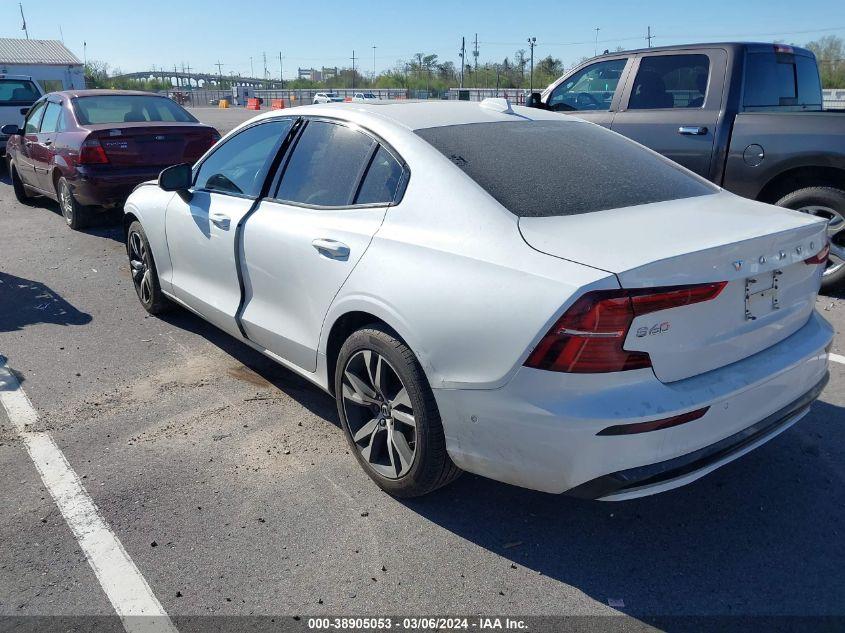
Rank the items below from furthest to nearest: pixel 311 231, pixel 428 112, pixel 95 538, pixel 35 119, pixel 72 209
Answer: pixel 35 119 < pixel 72 209 < pixel 428 112 < pixel 311 231 < pixel 95 538

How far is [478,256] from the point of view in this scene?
2.70 meters

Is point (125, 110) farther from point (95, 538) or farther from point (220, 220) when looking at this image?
point (95, 538)

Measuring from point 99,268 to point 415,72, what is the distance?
319ft

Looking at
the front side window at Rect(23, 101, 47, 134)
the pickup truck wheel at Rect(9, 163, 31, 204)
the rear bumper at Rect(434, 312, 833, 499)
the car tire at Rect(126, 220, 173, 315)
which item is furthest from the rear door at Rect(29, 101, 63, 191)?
the rear bumper at Rect(434, 312, 833, 499)

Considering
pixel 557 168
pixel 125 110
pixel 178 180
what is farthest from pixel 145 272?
pixel 125 110

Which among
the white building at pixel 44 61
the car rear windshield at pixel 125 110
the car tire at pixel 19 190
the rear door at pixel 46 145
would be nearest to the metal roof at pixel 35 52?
the white building at pixel 44 61

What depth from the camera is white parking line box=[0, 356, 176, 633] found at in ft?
8.45

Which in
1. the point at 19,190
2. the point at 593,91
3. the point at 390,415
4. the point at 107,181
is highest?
the point at 593,91

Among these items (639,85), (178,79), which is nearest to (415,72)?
(178,79)

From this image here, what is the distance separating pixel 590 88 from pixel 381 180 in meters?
4.96

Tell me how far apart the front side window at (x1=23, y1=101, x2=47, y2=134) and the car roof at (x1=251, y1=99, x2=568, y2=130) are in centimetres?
724

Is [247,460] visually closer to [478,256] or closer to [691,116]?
[478,256]

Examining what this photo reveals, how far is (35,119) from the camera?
988cm

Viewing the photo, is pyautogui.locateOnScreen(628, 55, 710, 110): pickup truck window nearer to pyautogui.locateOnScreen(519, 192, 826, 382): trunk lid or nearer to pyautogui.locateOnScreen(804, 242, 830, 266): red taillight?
pyautogui.locateOnScreen(804, 242, 830, 266): red taillight
